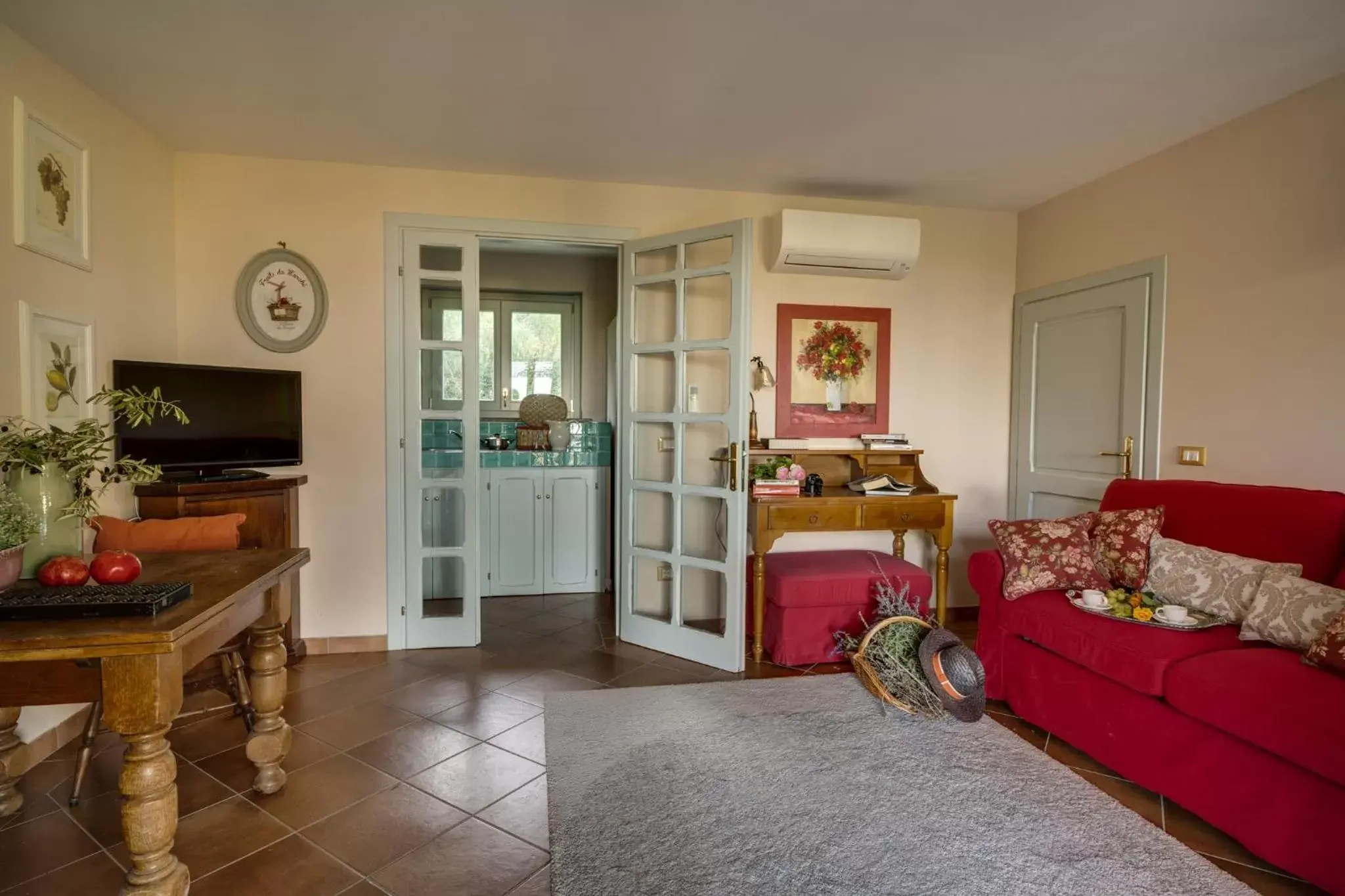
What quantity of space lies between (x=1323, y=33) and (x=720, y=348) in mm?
2424

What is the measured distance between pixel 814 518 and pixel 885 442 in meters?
0.83

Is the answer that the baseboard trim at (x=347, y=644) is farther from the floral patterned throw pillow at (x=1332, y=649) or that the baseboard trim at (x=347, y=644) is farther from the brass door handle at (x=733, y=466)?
the floral patterned throw pillow at (x=1332, y=649)

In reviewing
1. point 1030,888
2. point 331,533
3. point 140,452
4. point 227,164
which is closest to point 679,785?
point 1030,888

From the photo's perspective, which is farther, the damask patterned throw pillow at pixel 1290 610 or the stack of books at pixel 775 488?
the stack of books at pixel 775 488

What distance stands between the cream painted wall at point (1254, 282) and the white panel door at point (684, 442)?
198 cm

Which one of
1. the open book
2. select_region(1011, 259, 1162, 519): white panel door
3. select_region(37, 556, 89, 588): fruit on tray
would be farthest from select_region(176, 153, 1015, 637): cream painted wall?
select_region(37, 556, 89, 588): fruit on tray

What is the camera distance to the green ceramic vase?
1666mm

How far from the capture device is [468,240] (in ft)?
12.1

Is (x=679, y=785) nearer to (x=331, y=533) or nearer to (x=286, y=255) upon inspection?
(x=331, y=533)

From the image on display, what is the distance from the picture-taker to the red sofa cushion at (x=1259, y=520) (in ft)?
7.72

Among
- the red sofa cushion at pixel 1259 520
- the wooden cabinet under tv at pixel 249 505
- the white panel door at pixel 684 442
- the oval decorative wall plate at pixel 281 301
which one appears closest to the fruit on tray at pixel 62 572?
the wooden cabinet under tv at pixel 249 505

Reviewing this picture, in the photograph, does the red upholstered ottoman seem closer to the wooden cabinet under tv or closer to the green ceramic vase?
the wooden cabinet under tv

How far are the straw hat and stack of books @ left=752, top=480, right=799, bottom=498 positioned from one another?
3.59 feet

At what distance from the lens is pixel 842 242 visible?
379 cm
